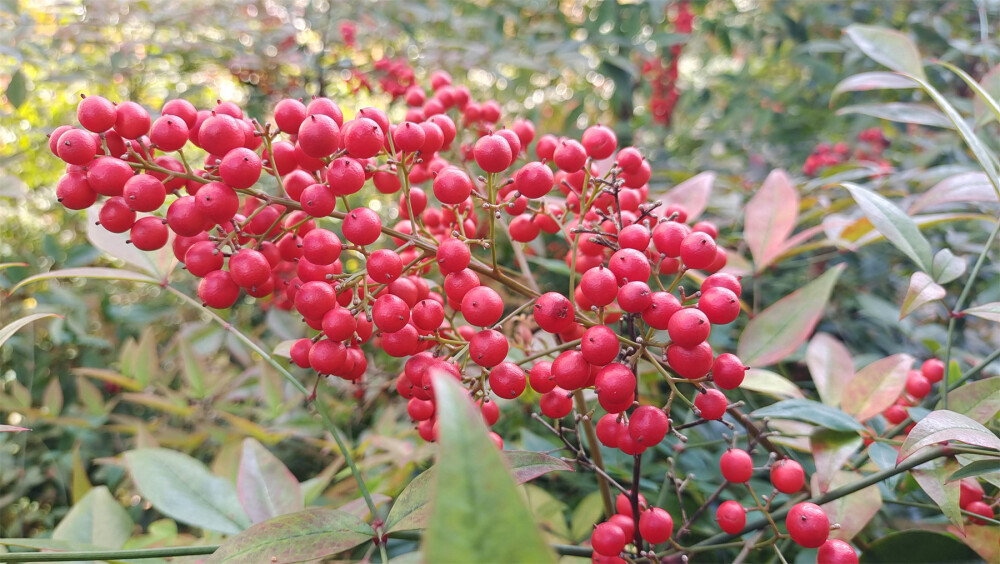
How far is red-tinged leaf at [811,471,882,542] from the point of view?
93cm

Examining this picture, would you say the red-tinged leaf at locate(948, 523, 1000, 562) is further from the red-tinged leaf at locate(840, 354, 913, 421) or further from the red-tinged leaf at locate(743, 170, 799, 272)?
the red-tinged leaf at locate(743, 170, 799, 272)

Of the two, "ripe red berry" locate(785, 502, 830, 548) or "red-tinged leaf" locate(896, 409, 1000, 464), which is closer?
"red-tinged leaf" locate(896, 409, 1000, 464)

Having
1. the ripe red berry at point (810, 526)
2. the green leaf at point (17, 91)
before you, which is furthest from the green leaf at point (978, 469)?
the green leaf at point (17, 91)

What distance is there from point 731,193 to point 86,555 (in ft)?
7.17

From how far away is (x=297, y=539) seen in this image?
77 centimetres

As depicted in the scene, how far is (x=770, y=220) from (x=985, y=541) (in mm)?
793

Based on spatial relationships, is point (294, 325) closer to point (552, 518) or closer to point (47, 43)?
point (552, 518)

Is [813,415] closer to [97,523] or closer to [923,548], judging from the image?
[923,548]

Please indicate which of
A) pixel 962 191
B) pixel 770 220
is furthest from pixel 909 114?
pixel 770 220

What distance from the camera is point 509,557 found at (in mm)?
348

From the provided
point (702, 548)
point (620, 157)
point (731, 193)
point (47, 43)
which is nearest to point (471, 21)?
point (731, 193)

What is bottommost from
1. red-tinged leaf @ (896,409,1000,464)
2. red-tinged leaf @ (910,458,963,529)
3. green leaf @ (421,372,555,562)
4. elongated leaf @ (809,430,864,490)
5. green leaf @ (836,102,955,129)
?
elongated leaf @ (809,430,864,490)

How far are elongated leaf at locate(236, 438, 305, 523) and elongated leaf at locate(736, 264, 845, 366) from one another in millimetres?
1015

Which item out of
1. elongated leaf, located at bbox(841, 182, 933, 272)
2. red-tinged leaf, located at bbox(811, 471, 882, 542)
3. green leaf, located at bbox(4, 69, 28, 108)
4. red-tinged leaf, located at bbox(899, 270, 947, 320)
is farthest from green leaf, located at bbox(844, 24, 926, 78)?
green leaf, located at bbox(4, 69, 28, 108)
